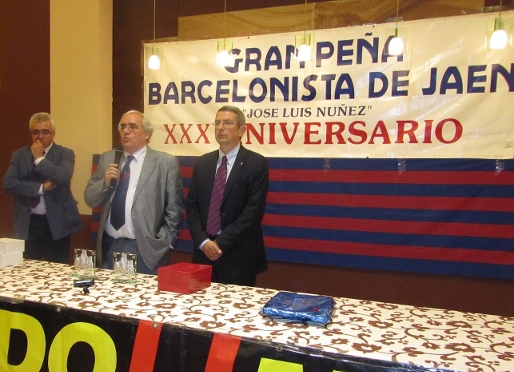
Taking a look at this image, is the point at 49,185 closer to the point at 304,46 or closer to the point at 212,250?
the point at 212,250

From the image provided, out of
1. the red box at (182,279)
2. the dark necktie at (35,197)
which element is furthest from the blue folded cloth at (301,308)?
the dark necktie at (35,197)

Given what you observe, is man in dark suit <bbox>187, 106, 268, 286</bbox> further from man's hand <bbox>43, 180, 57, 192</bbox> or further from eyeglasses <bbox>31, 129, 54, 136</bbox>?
eyeglasses <bbox>31, 129, 54, 136</bbox>

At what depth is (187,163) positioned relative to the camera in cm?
357

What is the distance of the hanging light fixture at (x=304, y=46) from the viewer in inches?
113

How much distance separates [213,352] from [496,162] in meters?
2.31

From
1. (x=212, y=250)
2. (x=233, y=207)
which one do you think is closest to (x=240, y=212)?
(x=233, y=207)

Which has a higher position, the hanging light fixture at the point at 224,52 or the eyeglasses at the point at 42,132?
the hanging light fixture at the point at 224,52

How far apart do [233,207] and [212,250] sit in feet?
0.87

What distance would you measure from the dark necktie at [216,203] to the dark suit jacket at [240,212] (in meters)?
0.02

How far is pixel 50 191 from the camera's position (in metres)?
2.84

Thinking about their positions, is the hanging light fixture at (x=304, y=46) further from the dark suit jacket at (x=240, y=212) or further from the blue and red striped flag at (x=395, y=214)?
the dark suit jacket at (x=240, y=212)

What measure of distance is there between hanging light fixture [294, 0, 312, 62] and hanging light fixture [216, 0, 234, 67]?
504 mm

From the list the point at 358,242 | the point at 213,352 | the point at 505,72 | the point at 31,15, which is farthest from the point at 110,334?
the point at 31,15

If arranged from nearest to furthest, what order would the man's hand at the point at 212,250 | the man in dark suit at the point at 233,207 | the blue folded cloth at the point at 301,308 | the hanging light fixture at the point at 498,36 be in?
the blue folded cloth at the point at 301,308 < the man's hand at the point at 212,250 < the man in dark suit at the point at 233,207 < the hanging light fixture at the point at 498,36
